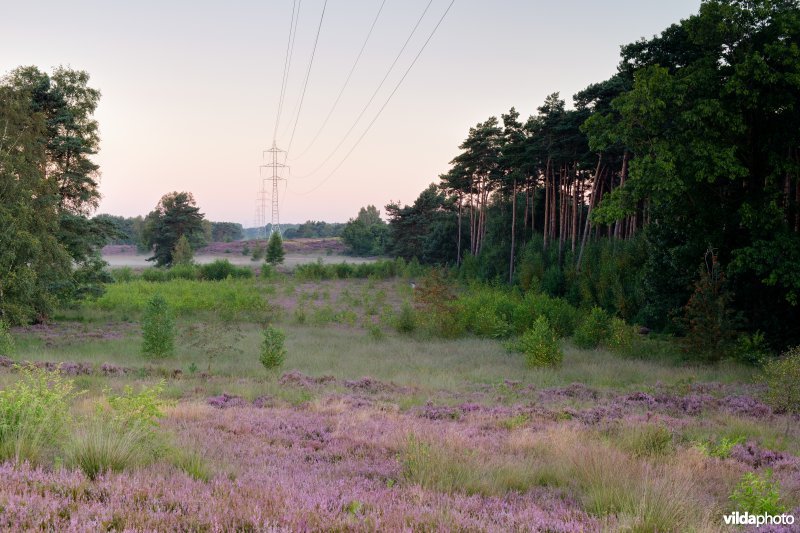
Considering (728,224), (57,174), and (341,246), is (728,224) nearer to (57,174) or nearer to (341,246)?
(57,174)

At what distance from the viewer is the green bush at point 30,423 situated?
4.70 meters

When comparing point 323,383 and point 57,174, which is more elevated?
point 57,174

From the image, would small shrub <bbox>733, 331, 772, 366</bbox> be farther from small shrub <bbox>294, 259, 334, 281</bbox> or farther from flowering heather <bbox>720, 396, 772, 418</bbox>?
small shrub <bbox>294, 259, 334, 281</bbox>

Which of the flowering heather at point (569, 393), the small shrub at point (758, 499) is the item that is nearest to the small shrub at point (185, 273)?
the flowering heather at point (569, 393)

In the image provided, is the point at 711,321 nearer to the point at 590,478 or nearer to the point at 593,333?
the point at 593,333

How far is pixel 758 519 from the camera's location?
432 cm

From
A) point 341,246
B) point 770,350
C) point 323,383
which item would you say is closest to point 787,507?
point 323,383

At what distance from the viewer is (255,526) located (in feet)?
11.4

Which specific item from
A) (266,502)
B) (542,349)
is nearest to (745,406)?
(542,349)

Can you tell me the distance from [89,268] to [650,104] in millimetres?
30234

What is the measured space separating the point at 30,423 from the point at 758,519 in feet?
21.9

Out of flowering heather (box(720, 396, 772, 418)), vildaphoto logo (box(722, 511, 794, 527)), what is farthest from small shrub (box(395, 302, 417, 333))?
vildaphoto logo (box(722, 511, 794, 527))

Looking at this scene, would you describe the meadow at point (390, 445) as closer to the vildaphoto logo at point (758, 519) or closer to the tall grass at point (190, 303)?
the vildaphoto logo at point (758, 519)

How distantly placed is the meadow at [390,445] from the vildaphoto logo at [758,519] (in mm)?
98
